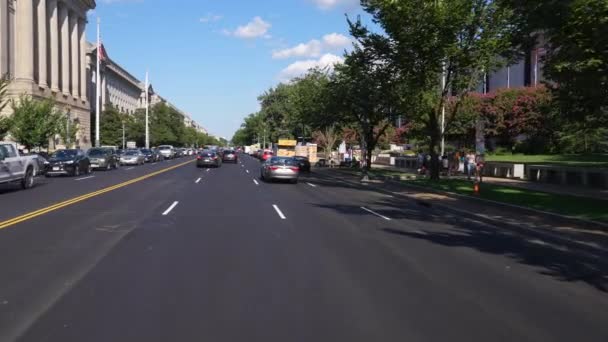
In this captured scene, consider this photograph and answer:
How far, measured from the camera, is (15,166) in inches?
890

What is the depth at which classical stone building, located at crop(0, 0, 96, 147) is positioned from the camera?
6398cm

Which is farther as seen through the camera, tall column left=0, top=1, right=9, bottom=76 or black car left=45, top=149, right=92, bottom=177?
tall column left=0, top=1, right=9, bottom=76

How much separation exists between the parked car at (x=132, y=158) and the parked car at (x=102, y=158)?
27.4 ft

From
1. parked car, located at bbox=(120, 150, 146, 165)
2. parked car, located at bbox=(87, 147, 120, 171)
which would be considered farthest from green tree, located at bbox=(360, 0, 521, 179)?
parked car, located at bbox=(120, 150, 146, 165)

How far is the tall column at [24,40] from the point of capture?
64938mm

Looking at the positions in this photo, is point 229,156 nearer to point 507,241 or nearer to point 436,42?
point 436,42

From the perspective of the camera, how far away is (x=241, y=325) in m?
5.84

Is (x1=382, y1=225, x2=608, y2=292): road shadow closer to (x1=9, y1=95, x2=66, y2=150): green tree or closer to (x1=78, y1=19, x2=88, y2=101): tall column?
(x1=9, y1=95, x2=66, y2=150): green tree

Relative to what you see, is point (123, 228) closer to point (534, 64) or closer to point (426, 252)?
point (426, 252)

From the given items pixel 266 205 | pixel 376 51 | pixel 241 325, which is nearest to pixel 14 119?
pixel 376 51

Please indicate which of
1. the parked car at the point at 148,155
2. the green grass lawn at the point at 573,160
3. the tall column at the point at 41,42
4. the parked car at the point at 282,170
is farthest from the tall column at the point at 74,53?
the green grass lawn at the point at 573,160

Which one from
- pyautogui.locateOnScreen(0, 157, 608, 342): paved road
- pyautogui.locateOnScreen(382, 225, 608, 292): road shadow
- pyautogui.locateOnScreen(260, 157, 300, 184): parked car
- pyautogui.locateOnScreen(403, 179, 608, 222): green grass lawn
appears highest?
pyautogui.locateOnScreen(260, 157, 300, 184): parked car

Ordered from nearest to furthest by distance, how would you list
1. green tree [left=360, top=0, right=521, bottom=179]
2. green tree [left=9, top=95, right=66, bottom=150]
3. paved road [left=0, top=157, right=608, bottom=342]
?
paved road [left=0, top=157, right=608, bottom=342] < green tree [left=360, top=0, right=521, bottom=179] < green tree [left=9, top=95, right=66, bottom=150]

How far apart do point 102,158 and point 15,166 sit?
1968cm
